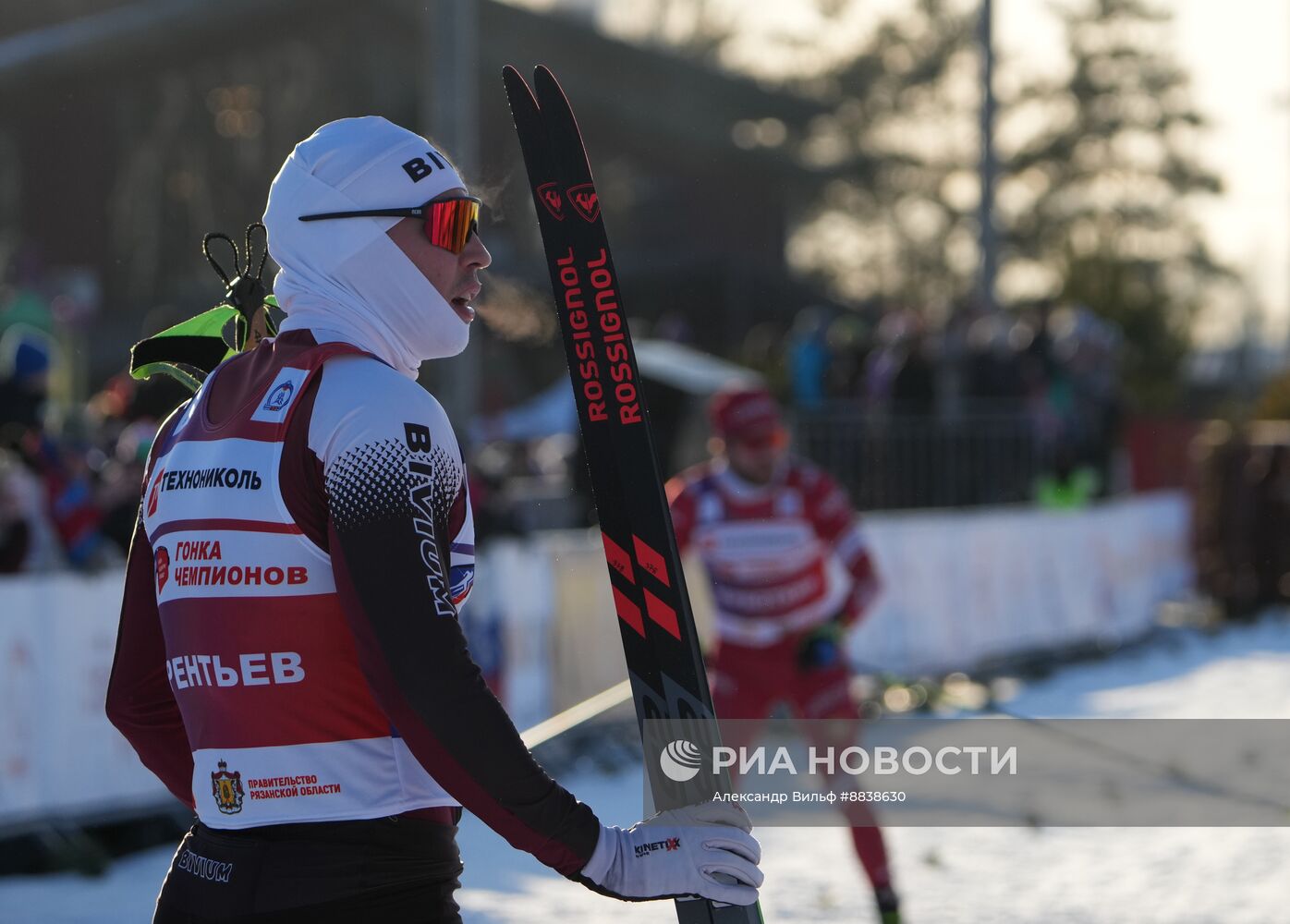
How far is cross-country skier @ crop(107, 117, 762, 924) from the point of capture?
2.20 metres

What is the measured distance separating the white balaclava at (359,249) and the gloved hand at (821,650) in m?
4.57

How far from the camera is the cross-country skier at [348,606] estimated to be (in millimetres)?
2199

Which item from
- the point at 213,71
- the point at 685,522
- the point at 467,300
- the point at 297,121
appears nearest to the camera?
the point at 467,300

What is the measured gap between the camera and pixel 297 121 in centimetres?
1816

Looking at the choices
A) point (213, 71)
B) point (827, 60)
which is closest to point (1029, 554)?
point (213, 71)

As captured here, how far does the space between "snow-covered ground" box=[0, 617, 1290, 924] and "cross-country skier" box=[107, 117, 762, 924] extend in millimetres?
4109

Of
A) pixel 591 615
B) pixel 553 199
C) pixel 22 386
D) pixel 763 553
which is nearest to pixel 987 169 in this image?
pixel 591 615

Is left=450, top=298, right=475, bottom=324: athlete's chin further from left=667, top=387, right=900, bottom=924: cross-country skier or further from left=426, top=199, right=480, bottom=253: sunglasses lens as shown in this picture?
left=667, top=387, right=900, bottom=924: cross-country skier

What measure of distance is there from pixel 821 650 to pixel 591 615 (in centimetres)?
338

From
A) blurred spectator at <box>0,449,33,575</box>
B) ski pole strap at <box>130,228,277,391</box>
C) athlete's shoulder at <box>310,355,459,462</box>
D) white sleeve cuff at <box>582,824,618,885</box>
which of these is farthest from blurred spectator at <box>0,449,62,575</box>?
white sleeve cuff at <box>582,824,618,885</box>

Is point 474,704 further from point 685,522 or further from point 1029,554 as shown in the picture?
point 1029,554

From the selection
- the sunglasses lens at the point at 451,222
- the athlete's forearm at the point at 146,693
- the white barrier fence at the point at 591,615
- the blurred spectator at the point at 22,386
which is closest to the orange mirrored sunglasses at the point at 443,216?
the sunglasses lens at the point at 451,222

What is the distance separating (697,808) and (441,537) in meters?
0.55

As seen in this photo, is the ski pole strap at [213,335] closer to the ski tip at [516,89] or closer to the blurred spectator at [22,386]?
the ski tip at [516,89]
